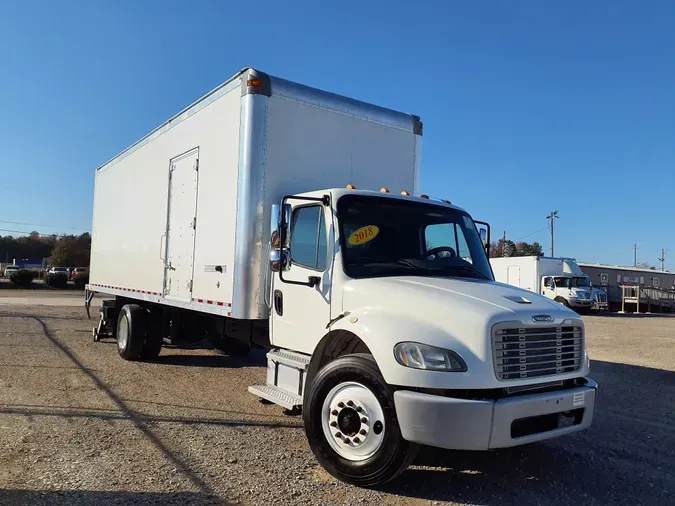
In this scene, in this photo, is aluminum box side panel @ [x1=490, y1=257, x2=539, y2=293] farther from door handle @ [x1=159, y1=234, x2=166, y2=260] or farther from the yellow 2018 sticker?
the yellow 2018 sticker

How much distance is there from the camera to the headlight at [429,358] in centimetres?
383

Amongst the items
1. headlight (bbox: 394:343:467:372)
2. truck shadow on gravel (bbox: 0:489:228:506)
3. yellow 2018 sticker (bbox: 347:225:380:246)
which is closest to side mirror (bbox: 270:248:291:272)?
yellow 2018 sticker (bbox: 347:225:380:246)

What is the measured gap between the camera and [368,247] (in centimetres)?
505

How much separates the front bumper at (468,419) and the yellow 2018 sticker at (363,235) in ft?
5.15

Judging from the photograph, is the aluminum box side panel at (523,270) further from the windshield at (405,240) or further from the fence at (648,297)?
the windshield at (405,240)

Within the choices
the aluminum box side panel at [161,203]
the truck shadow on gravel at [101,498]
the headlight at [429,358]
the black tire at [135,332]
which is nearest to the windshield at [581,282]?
the aluminum box side panel at [161,203]

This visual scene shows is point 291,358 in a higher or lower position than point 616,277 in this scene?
lower

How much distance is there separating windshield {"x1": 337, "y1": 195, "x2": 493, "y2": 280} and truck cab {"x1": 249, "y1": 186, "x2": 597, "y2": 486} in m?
0.01

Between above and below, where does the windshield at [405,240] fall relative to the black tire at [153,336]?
above

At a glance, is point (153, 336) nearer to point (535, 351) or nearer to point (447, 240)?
point (447, 240)

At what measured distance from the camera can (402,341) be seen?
399cm

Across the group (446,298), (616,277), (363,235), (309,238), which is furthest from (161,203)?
(616,277)

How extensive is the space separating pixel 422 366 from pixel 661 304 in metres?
40.3

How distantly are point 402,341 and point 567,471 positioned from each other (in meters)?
2.15
